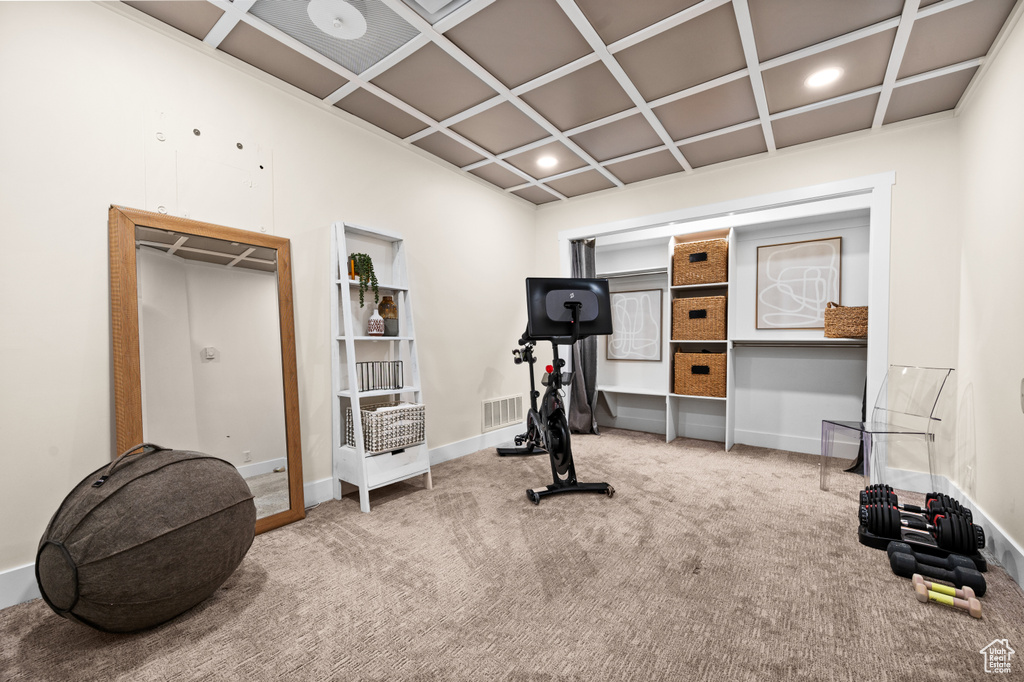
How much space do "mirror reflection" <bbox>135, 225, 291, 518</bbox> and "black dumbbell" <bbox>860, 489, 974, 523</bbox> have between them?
3.36 m

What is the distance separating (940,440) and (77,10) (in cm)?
545

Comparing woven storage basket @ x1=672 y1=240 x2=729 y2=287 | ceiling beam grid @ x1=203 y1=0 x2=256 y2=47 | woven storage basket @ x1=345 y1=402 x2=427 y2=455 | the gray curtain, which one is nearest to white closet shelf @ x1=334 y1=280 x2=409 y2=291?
woven storage basket @ x1=345 y1=402 x2=427 y2=455

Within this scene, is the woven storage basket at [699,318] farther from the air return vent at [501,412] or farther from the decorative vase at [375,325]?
the decorative vase at [375,325]

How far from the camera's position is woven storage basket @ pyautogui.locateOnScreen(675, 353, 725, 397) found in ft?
13.7

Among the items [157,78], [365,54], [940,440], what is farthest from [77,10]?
[940,440]

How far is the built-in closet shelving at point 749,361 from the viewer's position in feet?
12.8

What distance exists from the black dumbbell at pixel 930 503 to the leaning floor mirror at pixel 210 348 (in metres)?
3.31

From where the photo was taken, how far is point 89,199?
199 centimetres

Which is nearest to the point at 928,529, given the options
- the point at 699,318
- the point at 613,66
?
the point at 699,318

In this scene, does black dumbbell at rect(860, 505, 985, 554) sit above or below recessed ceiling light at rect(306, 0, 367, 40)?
below

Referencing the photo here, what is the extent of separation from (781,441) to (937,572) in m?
2.48

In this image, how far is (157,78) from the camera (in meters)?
2.19

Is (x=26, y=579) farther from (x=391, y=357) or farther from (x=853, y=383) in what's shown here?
(x=853, y=383)

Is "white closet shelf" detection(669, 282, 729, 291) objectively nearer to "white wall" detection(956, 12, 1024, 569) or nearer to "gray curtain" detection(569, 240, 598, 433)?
"gray curtain" detection(569, 240, 598, 433)
